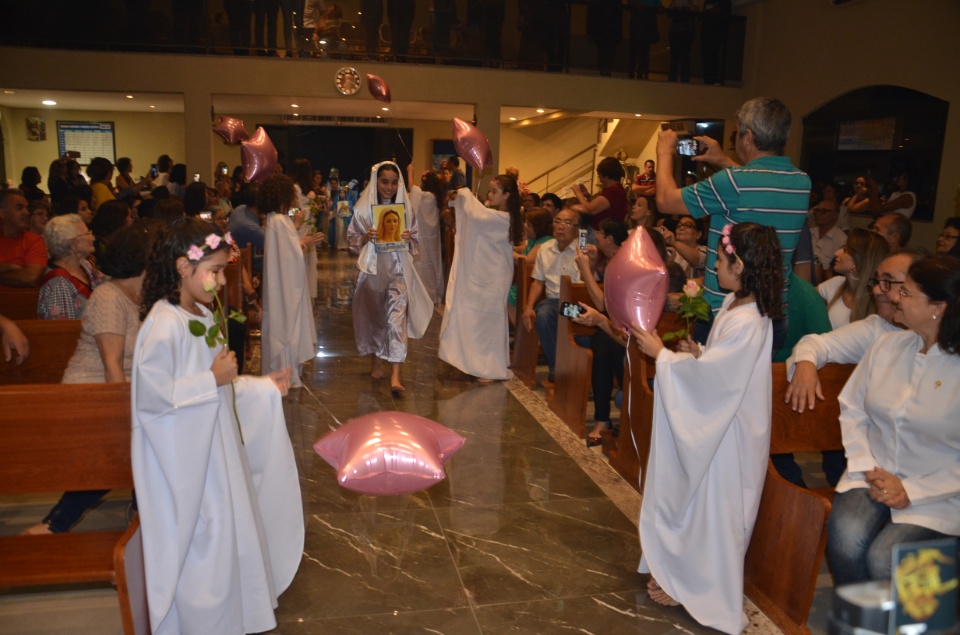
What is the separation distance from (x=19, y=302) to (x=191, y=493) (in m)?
3.21

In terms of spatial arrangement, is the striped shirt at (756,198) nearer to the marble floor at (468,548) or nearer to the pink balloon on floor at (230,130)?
the marble floor at (468,548)

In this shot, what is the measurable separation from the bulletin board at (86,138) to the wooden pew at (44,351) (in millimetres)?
17106

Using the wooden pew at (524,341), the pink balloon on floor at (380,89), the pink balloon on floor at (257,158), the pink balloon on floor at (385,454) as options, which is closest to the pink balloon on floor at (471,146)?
the wooden pew at (524,341)

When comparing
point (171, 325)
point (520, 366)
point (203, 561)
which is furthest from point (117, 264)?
point (520, 366)

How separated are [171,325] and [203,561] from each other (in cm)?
85

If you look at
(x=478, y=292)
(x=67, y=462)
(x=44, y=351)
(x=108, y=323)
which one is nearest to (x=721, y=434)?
(x=67, y=462)

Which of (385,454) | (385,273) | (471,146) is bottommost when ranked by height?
(385,454)

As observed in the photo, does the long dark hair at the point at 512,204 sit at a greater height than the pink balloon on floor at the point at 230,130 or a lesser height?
lesser

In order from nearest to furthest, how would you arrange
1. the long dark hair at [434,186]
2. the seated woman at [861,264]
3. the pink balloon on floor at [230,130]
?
1. the seated woman at [861,264]
2. the pink balloon on floor at [230,130]
3. the long dark hair at [434,186]

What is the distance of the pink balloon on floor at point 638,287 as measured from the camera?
327 cm

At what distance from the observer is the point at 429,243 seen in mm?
10375

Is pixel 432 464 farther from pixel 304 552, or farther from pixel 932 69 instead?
pixel 932 69

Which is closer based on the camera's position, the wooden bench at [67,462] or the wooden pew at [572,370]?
the wooden bench at [67,462]

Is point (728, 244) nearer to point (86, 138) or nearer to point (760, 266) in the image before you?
point (760, 266)
